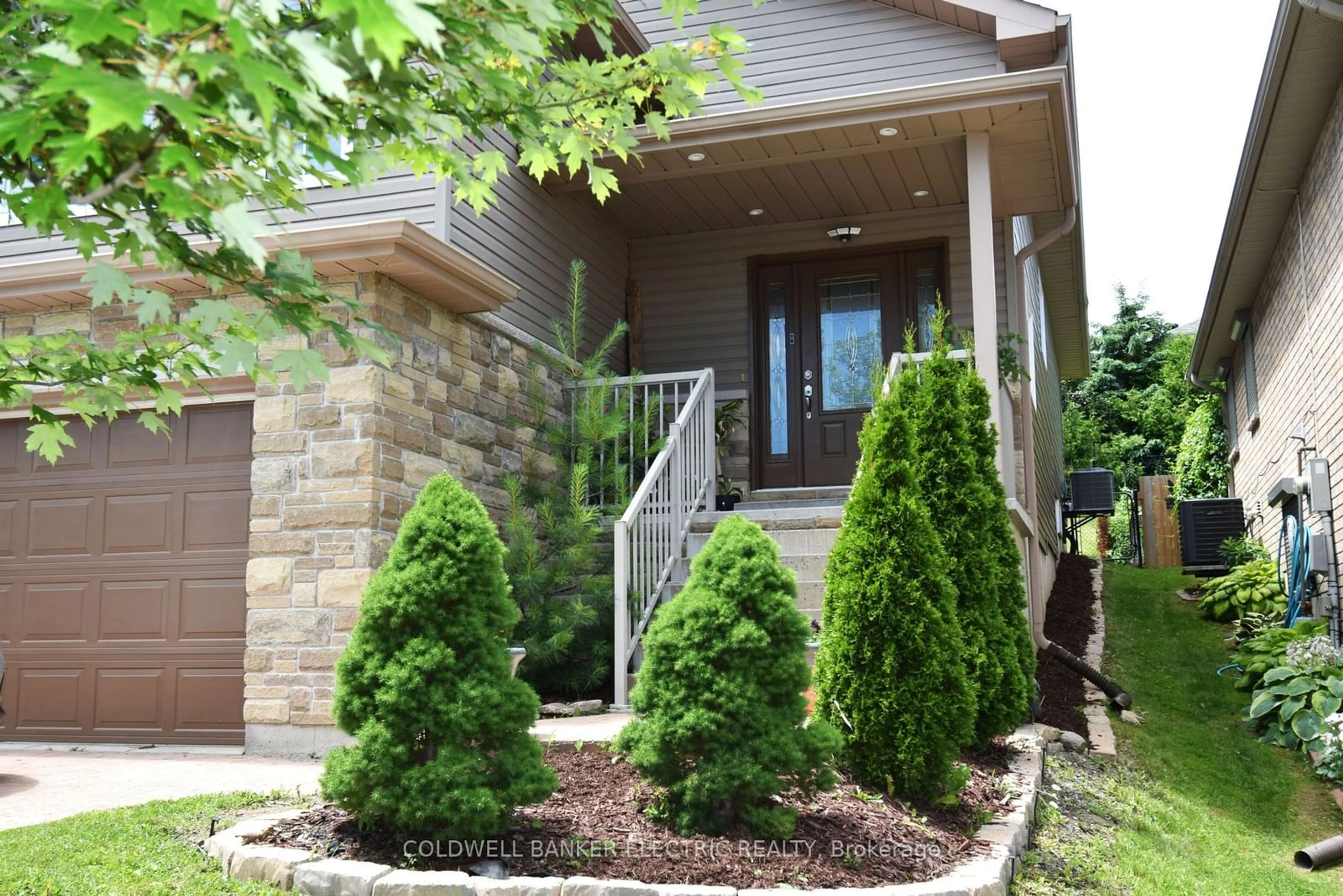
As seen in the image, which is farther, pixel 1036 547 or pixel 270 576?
pixel 1036 547

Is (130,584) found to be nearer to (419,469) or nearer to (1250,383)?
(419,469)

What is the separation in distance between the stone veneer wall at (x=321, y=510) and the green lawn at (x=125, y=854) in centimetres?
171

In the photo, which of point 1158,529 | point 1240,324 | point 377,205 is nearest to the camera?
point 377,205

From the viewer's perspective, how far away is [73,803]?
462 cm

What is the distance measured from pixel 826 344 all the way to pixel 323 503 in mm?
4897

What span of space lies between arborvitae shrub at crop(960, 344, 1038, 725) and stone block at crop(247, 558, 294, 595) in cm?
369

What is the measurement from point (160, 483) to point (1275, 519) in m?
9.82

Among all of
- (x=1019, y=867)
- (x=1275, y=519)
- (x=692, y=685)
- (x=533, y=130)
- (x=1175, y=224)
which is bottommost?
(x=1019, y=867)

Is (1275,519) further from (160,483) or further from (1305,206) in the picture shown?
(160,483)

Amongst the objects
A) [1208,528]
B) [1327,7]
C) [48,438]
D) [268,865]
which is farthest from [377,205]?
[1208,528]

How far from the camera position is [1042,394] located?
11.9 metres

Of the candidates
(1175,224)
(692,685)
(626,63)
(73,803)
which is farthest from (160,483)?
(1175,224)

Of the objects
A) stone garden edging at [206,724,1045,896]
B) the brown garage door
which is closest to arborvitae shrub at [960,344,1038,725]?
stone garden edging at [206,724,1045,896]

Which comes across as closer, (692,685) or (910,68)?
(692,685)
